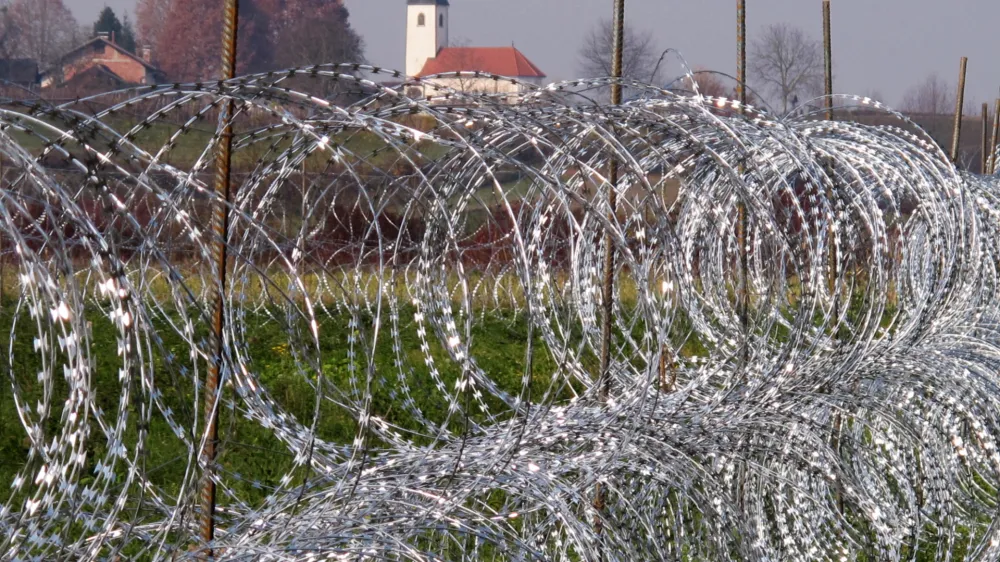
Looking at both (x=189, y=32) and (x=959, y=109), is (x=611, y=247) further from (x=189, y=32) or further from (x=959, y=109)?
(x=189, y=32)

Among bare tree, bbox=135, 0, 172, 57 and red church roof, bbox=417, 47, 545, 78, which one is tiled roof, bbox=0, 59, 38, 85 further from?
red church roof, bbox=417, 47, 545, 78

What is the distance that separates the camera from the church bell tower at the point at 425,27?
98.6m

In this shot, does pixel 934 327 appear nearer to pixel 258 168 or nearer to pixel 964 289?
pixel 964 289

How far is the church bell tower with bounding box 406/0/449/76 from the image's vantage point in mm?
98625

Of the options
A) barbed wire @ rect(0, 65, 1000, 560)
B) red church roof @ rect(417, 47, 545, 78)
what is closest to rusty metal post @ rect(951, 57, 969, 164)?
barbed wire @ rect(0, 65, 1000, 560)

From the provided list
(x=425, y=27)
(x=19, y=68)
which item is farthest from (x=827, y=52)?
(x=425, y=27)

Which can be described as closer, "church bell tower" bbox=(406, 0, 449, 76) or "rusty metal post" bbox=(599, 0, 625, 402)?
"rusty metal post" bbox=(599, 0, 625, 402)

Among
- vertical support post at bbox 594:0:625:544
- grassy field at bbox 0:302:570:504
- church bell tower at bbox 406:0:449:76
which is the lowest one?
grassy field at bbox 0:302:570:504

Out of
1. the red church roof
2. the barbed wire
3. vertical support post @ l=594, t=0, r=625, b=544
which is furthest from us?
the red church roof

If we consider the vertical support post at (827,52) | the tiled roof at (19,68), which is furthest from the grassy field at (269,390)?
the tiled roof at (19,68)

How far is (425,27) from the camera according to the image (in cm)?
10038

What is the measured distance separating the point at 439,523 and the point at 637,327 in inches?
423

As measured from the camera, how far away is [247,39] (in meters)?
33.2

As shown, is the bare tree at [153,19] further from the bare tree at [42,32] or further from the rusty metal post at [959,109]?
the rusty metal post at [959,109]
